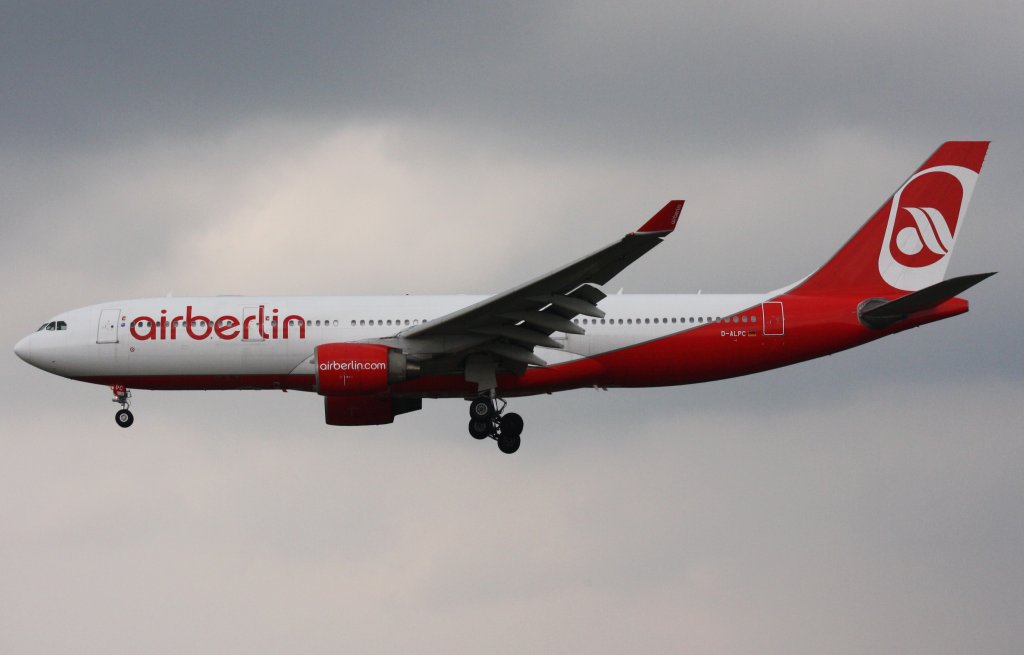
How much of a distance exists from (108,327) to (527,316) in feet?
37.3

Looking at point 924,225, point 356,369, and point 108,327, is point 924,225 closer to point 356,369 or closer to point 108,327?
point 356,369

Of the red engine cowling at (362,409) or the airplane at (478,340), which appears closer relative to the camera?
the airplane at (478,340)

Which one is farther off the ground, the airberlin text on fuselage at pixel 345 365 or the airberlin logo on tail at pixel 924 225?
the airberlin logo on tail at pixel 924 225

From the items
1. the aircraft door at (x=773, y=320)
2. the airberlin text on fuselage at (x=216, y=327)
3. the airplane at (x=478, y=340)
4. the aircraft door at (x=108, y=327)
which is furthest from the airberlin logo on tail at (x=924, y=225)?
the aircraft door at (x=108, y=327)

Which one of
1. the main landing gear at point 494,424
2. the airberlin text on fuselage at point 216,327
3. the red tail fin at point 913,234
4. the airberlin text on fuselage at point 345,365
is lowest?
the main landing gear at point 494,424

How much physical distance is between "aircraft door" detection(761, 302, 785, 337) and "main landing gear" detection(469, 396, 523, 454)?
269 inches

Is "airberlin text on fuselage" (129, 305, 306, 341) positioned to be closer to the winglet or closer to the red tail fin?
the winglet

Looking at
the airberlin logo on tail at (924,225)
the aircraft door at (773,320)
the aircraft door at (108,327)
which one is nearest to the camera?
the aircraft door at (773,320)

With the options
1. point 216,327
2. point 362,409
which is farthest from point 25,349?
point 362,409

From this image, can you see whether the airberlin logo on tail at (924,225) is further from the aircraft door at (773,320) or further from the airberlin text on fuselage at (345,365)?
the airberlin text on fuselage at (345,365)

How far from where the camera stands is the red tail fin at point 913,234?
40.8 m

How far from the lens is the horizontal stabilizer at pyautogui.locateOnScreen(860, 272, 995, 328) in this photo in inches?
1484

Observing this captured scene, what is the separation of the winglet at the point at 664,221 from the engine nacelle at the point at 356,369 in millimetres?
8135

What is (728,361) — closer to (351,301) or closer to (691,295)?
(691,295)
